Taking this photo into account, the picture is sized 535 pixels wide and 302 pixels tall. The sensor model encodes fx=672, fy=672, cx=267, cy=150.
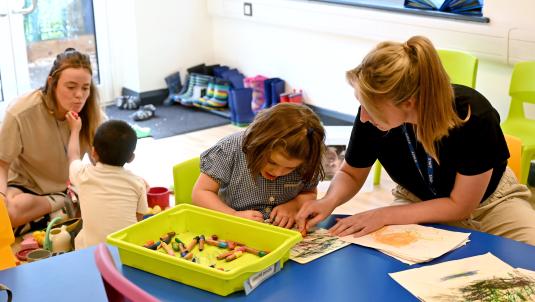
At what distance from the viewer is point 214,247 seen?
1656 mm

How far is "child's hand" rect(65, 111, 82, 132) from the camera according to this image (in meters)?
2.86

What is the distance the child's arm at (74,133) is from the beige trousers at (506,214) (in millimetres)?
1445

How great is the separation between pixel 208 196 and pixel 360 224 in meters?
0.47

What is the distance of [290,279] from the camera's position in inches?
59.9

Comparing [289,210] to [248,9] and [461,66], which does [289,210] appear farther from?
[248,9]

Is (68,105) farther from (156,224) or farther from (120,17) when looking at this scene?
(120,17)

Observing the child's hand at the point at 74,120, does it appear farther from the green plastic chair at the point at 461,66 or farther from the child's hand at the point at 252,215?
the green plastic chair at the point at 461,66

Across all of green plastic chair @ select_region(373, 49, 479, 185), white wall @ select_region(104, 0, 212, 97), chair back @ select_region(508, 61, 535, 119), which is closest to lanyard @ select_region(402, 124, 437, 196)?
green plastic chair @ select_region(373, 49, 479, 185)

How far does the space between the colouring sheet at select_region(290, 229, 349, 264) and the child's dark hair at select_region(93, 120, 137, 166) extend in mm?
960

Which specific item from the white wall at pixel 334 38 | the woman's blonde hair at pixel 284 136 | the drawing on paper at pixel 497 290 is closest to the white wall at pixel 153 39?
the white wall at pixel 334 38

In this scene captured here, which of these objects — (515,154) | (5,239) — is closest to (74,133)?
(5,239)

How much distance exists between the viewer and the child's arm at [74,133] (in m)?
2.86

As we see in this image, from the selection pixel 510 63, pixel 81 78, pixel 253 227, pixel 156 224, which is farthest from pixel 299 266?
pixel 510 63

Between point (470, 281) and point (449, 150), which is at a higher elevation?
point (449, 150)
